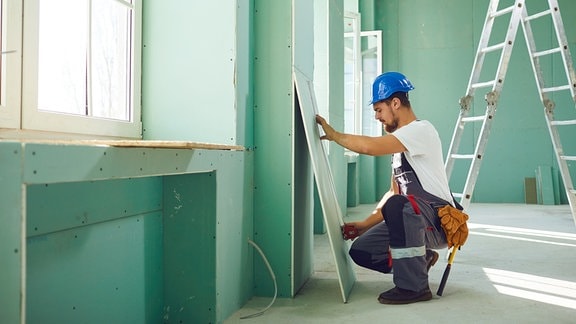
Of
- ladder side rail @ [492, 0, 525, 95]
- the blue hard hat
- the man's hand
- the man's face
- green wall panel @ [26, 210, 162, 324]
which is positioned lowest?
green wall panel @ [26, 210, 162, 324]

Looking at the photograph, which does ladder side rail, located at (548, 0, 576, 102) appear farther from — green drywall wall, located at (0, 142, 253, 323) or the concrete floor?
green drywall wall, located at (0, 142, 253, 323)

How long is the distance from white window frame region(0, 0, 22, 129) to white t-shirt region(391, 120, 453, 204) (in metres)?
1.66

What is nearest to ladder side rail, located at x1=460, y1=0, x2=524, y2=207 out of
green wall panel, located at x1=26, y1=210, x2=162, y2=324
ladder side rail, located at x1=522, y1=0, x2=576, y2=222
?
ladder side rail, located at x1=522, y1=0, x2=576, y2=222

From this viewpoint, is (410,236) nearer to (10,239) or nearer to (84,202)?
(84,202)

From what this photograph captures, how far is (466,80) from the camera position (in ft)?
24.5

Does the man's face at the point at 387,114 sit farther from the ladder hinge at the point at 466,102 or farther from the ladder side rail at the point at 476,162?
the ladder hinge at the point at 466,102

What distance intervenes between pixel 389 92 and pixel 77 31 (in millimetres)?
1487

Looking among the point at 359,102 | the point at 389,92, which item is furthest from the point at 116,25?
the point at 359,102

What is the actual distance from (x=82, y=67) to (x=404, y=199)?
1.56 m

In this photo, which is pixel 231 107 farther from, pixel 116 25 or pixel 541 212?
pixel 541 212

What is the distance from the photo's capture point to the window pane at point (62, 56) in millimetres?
1706

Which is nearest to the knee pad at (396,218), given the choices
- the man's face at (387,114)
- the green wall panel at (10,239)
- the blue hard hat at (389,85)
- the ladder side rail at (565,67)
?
the man's face at (387,114)

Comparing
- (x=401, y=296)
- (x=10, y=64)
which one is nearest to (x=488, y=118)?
(x=401, y=296)

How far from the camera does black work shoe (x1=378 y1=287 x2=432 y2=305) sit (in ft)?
7.92
